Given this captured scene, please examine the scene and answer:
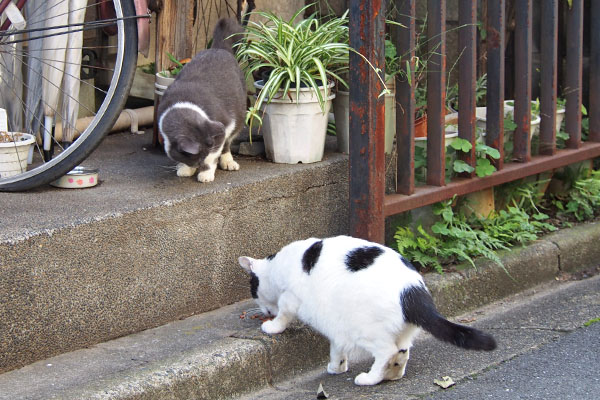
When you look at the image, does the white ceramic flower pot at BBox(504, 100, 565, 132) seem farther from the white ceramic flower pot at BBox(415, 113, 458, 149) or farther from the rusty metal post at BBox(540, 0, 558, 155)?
the white ceramic flower pot at BBox(415, 113, 458, 149)

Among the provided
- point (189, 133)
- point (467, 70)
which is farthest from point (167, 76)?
point (467, 70)

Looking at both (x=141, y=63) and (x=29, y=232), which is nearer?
(x=29, y=232)

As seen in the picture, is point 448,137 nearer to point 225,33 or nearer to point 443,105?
point 443,105

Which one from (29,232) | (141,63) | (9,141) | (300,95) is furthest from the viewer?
(141,63)

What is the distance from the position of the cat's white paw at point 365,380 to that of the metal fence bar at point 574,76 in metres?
2.27

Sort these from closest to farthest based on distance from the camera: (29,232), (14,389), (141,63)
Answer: (14,389)
(29,232)
(141,63)

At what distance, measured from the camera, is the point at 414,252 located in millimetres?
3945

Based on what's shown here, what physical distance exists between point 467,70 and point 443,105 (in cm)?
25

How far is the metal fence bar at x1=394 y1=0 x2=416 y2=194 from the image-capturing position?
3660mm

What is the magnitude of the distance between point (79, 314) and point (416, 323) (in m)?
1.23

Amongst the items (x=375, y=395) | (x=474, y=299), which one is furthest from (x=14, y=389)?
(x=474, y=299)

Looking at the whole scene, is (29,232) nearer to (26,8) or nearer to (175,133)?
(175,133)

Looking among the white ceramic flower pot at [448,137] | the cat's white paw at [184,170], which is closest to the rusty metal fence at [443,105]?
the white ceramic flower pot at [448,137]

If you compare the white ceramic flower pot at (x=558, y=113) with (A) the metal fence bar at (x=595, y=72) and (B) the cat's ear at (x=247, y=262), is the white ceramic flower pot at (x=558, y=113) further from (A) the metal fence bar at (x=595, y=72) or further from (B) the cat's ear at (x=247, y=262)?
(B) the cat's ear at (x=247, y=262)
